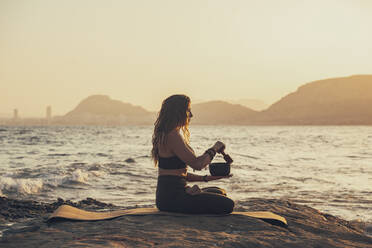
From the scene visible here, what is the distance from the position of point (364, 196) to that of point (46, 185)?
32.1 ft

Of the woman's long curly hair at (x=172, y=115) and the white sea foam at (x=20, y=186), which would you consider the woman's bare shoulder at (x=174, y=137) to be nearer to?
the woman's long curly hair at (x=172, y=115)

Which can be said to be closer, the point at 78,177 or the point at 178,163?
the point at 178,163

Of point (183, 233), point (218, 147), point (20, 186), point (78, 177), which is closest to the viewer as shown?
point (183, 233)

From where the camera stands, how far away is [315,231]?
19.9 ft

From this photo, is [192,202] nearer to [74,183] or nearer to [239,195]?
[239,195]

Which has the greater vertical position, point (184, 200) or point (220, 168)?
point (220, 168)

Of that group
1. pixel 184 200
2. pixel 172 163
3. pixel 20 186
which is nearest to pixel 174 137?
pixel 172 163

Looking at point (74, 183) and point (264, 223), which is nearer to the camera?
point (264, 223)

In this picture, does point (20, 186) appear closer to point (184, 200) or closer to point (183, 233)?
point (184, 200)

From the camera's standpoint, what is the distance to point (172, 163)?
5629 millimetres

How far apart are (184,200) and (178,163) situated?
1.88 feet

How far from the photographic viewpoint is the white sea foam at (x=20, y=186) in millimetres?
12266

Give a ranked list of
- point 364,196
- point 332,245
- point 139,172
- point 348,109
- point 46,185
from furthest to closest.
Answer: point 348,109, point 139,172, point 46,185, point 364,196, point 332,245

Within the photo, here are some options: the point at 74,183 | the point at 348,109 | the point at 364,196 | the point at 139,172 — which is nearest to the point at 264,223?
the point at 364,196
